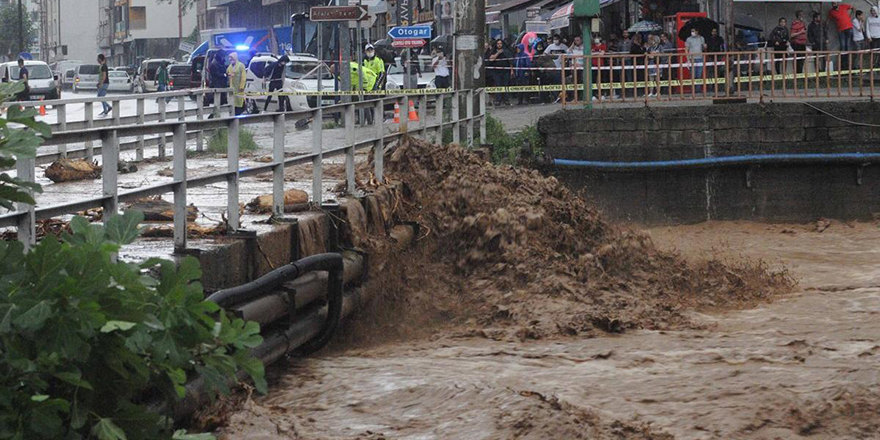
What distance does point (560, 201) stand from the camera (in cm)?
1345

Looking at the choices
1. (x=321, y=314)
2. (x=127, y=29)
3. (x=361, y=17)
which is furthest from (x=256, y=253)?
(x=127, y=29)

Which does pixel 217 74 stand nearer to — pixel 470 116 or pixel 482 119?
pixel 482 119

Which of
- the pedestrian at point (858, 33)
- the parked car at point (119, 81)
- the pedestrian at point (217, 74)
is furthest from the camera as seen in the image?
the parked car at point (119, 81)

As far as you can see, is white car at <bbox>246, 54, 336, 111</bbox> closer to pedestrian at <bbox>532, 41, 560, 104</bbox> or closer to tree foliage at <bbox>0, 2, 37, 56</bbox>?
pedestrian at <bbox>532, 41, 560, 104</bbox>

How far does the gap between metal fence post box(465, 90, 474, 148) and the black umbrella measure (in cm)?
780

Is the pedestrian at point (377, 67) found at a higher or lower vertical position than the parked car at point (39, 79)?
lower

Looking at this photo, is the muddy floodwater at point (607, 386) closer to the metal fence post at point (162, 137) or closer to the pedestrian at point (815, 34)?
the metal fence post at point (162, 137)

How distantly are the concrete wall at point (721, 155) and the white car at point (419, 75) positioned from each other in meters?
13.8

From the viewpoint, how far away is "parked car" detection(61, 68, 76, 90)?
2603 inches

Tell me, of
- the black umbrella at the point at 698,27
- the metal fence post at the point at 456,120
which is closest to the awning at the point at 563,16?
the black umbrella at the point at 698,27

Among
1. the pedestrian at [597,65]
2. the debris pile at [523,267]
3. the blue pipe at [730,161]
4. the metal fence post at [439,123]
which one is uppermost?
the pedestrian at [597,65]

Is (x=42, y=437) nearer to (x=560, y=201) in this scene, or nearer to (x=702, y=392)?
(x=702, y=392)

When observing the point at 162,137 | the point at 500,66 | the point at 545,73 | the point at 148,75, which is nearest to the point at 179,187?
the point at 162,137

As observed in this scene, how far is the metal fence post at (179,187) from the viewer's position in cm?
750
